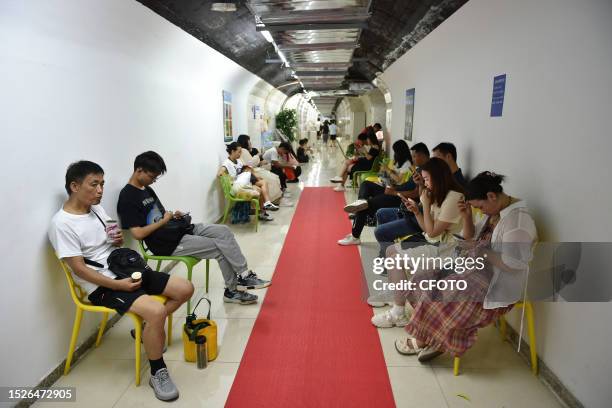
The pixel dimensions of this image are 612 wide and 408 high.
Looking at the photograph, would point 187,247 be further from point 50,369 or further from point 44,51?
point 44,51

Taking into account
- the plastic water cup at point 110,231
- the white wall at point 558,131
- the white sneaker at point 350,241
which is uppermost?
the white wall at point 558,131

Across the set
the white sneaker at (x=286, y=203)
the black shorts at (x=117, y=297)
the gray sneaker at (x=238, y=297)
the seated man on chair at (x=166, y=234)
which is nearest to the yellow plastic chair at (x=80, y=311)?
the black shorts at (x=117, y=297)

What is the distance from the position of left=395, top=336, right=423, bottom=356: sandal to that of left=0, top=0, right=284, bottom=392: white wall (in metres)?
2.36

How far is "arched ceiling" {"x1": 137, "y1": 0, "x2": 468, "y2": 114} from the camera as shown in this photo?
13.8 ft

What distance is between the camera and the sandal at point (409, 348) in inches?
113

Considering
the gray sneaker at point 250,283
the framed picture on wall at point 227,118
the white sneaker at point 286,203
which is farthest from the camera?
the white sneaker at point 286,203

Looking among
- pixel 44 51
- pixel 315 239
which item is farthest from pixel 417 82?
pixel 44 51

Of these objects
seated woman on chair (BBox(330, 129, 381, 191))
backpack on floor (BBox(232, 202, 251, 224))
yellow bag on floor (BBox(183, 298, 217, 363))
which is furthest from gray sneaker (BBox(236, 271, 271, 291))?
seated woman on chair (BBox(330, 129, 381, 191))

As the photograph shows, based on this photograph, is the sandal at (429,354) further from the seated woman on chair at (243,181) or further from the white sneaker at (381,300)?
the seated woman on chair at (243,181)

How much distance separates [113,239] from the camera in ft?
9.00

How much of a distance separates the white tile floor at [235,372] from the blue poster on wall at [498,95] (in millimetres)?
1840

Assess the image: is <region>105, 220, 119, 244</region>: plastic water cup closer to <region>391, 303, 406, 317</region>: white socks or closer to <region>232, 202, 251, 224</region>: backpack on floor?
<region>391, 303, 406, 317</region>: white socks

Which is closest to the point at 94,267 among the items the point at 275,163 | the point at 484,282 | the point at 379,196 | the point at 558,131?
the point at 484,282

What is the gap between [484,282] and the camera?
102 inches
